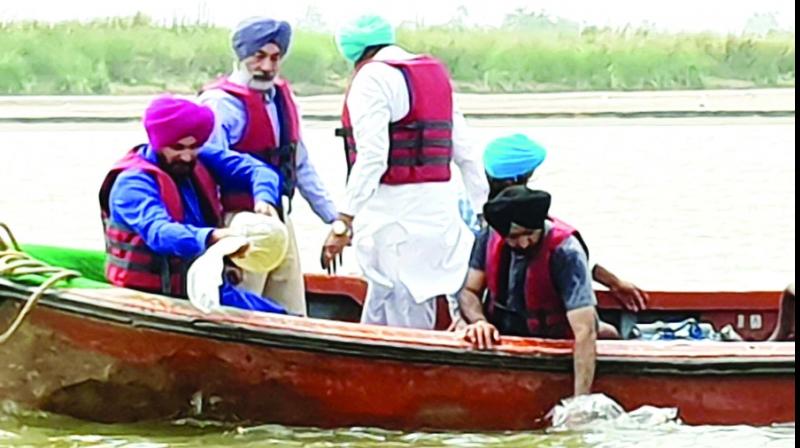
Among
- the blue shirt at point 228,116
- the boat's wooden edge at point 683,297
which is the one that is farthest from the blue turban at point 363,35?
the boat's wooden edge at point 683,297

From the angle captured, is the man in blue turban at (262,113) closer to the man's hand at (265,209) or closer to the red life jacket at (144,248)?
the man's hand at (265,209)

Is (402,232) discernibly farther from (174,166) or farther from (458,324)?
(174,166)

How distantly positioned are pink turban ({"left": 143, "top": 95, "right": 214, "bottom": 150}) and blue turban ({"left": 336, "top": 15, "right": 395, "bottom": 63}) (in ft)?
2.22

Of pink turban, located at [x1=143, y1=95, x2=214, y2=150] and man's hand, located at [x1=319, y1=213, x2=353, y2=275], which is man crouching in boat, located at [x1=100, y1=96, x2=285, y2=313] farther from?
man's hand, located at [x1=319, y1=213, x2=353, y2=275]

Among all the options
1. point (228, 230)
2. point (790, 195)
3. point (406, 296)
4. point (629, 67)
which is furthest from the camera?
point (629, 67)

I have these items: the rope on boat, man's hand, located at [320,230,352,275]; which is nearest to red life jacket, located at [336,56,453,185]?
man's hand, located at [320,230,352,275]

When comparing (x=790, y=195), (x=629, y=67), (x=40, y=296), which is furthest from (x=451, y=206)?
(x=629, y=67)

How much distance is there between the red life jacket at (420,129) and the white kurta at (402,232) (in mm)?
28

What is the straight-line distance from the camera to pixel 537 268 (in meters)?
6.60

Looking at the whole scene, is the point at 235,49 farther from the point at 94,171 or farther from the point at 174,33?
the point at 174,33

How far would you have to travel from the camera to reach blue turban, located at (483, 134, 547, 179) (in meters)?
6.74

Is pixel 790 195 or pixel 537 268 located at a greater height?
pixel 537 268

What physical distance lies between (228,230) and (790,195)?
387 inches

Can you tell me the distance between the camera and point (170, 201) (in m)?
6.57
